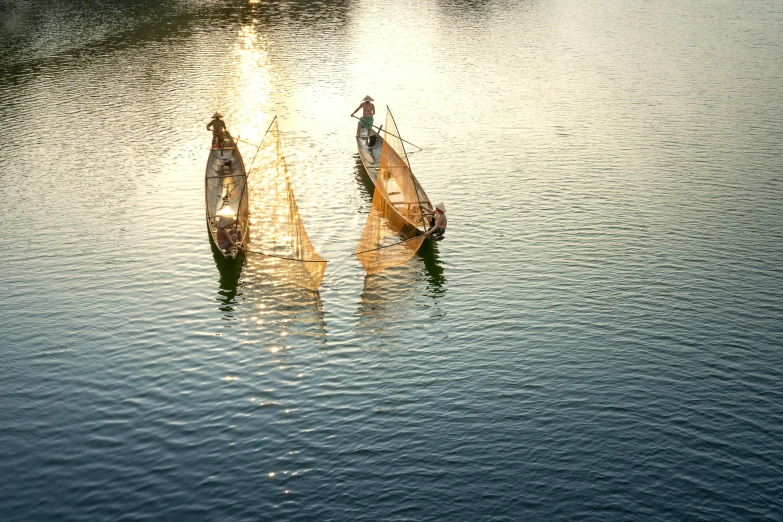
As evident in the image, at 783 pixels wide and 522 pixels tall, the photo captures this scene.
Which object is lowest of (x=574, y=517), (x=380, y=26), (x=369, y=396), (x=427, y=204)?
(x=574, y=517)

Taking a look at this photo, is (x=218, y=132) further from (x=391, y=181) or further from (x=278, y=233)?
(x=391, y=181)

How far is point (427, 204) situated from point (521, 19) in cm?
6512

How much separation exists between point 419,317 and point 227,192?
49.5ft

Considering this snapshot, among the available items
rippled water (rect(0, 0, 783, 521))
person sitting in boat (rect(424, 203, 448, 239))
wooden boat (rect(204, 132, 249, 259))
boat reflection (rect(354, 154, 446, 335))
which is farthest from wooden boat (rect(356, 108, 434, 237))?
wooden boat (rect(204, 132, 249, 259))

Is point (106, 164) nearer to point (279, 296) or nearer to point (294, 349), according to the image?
point (279, 296)

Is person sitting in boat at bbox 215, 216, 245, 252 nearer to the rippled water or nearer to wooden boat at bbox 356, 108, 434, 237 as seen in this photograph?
the rippled water

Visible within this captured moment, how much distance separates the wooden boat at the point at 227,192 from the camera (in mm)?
40875

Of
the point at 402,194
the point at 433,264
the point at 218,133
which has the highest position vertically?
the point at 218,133

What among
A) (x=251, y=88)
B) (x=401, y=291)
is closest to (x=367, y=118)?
(x=251, y=88)

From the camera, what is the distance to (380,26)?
326ft

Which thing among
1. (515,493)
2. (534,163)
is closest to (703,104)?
(534,163)

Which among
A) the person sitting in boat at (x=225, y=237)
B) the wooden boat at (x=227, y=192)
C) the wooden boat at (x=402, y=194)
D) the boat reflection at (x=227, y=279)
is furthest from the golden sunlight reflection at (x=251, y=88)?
the boat reflection at (x=227, y=279)

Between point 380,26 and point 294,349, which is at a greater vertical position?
point 380,26

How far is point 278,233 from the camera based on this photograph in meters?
43.1
